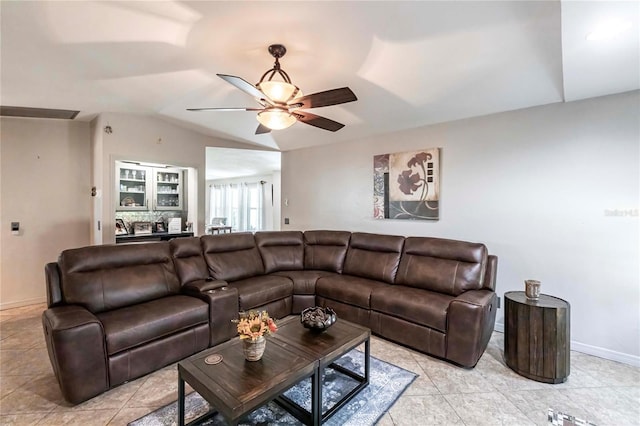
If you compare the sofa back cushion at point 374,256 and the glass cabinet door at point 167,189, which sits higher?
the glass cabinet door at point 167,189

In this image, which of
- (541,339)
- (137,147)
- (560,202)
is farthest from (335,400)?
(137,147)

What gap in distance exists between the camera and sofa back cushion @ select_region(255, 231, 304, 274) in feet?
13.2

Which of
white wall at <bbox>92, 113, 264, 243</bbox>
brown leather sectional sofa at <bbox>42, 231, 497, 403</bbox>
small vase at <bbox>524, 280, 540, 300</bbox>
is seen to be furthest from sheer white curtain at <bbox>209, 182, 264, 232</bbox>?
small vase at <bbox>524, 280, 540, 300</bbox>

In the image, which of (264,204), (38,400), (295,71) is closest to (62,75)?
(295,71)

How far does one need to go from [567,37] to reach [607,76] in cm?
86

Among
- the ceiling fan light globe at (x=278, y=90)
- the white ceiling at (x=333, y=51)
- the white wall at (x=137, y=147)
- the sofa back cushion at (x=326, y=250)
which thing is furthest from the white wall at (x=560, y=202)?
the white wall at (x=137, y=147)

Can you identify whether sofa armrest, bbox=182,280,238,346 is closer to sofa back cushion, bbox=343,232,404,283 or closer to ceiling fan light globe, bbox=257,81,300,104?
sofa back cushion, bbox=343,232,404,283

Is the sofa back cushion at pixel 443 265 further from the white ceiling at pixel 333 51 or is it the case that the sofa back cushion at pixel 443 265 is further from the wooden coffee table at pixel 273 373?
the white ceiling at pixel 333 51

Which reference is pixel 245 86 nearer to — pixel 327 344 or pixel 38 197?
pixel 327 344

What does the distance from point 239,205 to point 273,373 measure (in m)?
8.35

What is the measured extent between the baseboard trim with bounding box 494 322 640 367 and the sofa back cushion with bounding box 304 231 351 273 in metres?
2.58

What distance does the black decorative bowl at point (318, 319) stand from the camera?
7.23 ft

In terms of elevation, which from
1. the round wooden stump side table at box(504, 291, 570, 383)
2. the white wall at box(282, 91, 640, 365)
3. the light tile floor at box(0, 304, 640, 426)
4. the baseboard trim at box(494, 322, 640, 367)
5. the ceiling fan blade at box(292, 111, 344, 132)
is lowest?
the light tile floor at box(0, 304, 640, 426)

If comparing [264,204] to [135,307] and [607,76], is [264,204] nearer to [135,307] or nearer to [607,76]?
[135,307]
